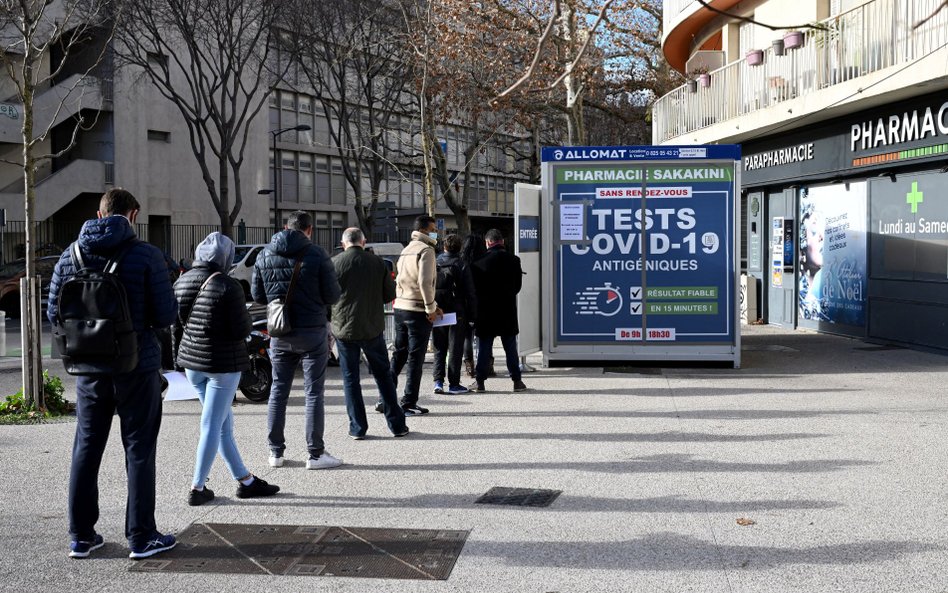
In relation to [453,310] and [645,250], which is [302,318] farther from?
[645,250]

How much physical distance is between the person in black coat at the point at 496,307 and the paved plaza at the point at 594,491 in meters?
0.50

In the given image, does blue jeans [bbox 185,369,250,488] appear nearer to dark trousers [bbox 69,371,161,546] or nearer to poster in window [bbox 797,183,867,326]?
dark trousers [bbox 69,371,161,546]

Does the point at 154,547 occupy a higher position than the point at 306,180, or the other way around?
the point at 306,180

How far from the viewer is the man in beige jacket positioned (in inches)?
368

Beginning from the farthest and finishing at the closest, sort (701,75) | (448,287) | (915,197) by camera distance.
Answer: (701,75), (915,197), (448,287)

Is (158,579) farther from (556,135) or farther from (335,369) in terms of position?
(556,135)

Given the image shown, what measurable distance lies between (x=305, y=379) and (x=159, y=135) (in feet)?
125

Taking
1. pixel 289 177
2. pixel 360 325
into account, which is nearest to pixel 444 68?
pixel 360 325

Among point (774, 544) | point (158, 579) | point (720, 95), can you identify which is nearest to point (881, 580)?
point (774, 544)

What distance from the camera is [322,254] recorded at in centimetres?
711

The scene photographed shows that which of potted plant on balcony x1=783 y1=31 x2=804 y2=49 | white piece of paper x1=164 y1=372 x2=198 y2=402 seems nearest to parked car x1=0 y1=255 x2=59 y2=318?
potted plant on balcony x1=783 y1=31 x2=804 y2=49

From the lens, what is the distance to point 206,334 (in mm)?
6023

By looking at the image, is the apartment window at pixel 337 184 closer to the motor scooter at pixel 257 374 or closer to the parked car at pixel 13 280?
the parked car at pixel 13 280

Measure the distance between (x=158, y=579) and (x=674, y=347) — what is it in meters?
9.14
